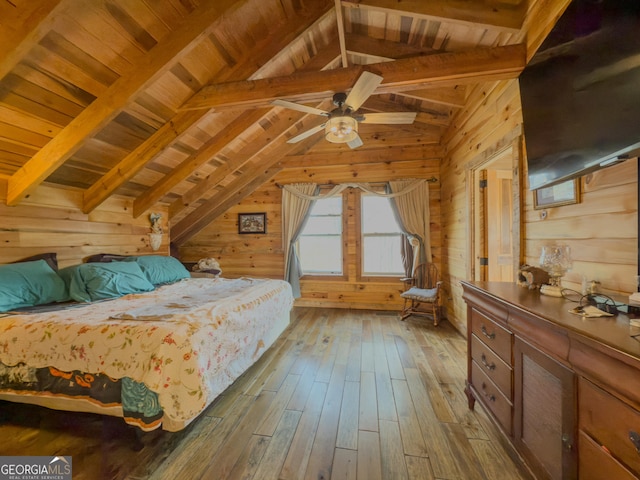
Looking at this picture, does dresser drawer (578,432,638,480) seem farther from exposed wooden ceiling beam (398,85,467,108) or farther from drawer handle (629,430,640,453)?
exposed wooden ceiling beam (398,85,467,108)

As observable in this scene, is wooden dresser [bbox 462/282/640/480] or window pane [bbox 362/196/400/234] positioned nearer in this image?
wooden dresser [bbox 462/282/640/480]

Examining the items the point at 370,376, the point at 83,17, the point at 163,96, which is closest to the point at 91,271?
the point at 163,96

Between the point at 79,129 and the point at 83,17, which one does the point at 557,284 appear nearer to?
the point at 83,17

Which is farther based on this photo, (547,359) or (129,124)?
(129,124)

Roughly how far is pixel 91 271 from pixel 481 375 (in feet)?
11.0

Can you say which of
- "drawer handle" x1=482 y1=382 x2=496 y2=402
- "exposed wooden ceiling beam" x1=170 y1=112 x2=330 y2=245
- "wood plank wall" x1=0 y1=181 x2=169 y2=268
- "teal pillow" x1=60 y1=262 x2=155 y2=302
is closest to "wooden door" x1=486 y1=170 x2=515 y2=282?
"drawer handle" x1=482 y1=382 x2=496 y2=402

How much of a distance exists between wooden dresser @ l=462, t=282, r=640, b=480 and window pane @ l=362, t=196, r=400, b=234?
2.86 meters

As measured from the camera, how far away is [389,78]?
2090 mm

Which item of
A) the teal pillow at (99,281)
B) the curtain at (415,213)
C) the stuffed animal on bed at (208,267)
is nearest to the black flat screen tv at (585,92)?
the curtain at (415,213)

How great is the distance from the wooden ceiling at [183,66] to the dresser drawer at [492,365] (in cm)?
199

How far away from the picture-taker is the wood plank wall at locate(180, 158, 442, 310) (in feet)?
14.1

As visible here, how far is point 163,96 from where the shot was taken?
7.22 feet

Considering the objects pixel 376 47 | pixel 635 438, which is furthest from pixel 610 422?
pixel 376 47

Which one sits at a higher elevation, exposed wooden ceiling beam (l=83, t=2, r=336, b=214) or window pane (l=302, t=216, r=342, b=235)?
exposed wooden ceiling beam (l=83, t=2, r=336, b=214)
